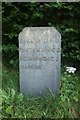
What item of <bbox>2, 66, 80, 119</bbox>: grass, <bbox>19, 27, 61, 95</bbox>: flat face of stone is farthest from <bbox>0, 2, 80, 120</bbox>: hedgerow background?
<bbox>19, 27, 61, 95</bbox>: flat face of stone

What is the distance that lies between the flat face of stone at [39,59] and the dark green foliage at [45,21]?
0.72 m

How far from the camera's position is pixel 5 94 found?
477 centimetres

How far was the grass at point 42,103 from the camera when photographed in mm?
4449

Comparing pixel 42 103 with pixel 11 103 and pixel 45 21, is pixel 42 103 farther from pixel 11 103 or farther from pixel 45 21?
pixel 45 21

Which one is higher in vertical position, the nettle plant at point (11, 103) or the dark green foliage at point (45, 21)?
the dark green foliage at point (45, 21)

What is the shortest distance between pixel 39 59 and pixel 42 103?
70 cm

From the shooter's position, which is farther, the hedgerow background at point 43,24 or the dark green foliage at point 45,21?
the dark green foliage at point 45,21

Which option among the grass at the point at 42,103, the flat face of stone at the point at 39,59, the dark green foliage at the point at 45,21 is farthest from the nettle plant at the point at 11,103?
the dark green foliage at the point at 45,21

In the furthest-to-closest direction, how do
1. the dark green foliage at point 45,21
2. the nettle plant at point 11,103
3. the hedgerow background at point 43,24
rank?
the dark green foliage at point 45,21
the hedgerow background at point 43,24
the nettle plant at point 11,103

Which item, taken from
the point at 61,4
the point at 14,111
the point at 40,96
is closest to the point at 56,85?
the point at 40,96

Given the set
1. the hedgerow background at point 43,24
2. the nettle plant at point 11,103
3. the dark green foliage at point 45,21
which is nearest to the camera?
the nettle plant at point 11,103

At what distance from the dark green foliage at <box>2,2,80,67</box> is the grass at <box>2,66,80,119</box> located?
78 cm

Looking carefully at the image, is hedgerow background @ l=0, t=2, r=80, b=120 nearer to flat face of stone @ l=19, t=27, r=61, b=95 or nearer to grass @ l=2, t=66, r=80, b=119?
grass @ l=2, t=66, r=80, b=119

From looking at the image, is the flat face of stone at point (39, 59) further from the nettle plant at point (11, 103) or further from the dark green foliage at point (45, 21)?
the dark green foliage at point (45, 21)
